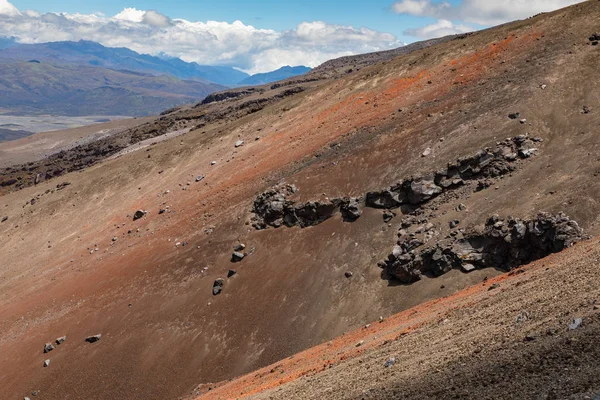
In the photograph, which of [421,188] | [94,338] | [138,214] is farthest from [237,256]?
[138,214]

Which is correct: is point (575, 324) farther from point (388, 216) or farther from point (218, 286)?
point (218, 286)

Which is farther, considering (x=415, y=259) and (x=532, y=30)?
(x=532, y=30)

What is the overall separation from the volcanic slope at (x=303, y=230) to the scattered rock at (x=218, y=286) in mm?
130

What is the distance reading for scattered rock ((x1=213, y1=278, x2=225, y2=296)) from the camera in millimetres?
28156

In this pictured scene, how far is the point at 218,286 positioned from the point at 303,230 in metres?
6.43

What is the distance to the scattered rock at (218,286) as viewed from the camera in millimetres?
28156

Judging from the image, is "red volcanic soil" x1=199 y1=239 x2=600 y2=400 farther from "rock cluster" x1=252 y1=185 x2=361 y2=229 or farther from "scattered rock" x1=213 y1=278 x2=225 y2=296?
"rock cluster" x1=252 y1=185 x2=361 y2=229

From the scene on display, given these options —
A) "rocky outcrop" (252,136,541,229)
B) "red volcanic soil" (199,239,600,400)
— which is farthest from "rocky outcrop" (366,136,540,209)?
"red volcanic soil" (199,239,600,400)

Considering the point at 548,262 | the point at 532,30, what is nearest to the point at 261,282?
the point at 548,262

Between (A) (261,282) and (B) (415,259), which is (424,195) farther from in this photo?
(A) (261,282)

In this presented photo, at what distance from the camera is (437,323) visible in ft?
51.4

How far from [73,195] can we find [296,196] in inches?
1361

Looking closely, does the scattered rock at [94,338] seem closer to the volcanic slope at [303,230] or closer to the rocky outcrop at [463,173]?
the volcanic slope at [303,230]

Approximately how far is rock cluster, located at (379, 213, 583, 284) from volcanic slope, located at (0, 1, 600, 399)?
54cm
